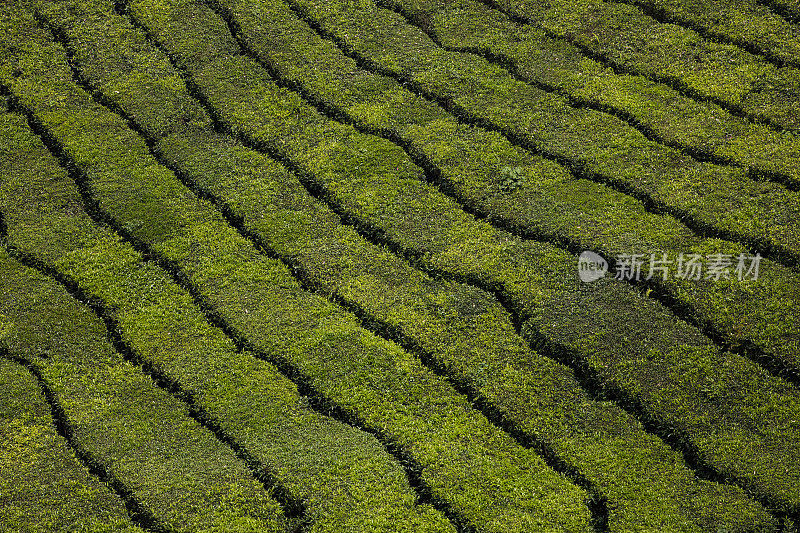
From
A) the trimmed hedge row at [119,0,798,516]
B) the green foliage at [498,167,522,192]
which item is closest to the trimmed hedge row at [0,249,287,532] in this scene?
the trimmed hedge row at [119,0,798,516]

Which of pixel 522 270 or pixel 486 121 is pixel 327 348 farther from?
pixel 486 121

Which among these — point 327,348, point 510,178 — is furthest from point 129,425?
point 510,178

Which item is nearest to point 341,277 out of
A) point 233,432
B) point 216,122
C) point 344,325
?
point 344,325

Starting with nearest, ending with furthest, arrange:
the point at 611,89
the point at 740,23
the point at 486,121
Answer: the point at 486,121 → the point at 611,89 → the point at 740,23

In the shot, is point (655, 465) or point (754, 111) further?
point (754, 111)

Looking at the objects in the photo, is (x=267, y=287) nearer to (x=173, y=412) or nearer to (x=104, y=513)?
(x=173, y=412)

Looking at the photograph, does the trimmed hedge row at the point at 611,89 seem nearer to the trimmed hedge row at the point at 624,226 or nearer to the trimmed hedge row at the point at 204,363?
the trimmed hedge row at the point at 624,226
